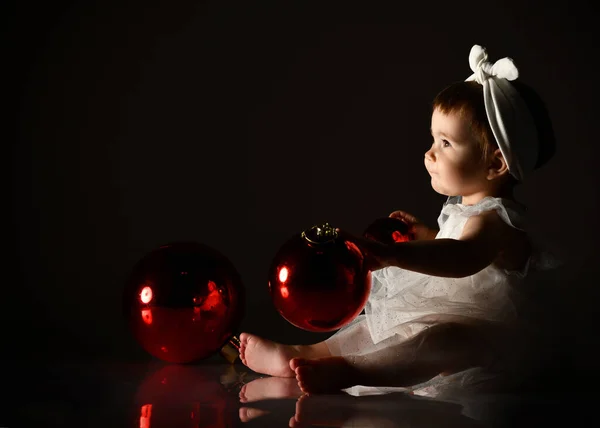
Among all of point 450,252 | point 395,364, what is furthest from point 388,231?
point 395,364

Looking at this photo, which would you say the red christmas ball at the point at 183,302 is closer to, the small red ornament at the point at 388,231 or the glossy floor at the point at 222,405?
the glossy floor at the point at 222,405

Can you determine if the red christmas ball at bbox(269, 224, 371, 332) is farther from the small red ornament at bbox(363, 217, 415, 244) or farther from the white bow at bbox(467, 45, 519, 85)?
the white bow at bbox(467, 45, 519, 85)

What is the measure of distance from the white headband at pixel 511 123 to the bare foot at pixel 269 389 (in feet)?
1.82

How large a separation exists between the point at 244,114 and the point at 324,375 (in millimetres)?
1332

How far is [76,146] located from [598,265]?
1574 millimetres

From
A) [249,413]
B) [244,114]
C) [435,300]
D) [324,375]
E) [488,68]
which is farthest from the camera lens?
[244,114]

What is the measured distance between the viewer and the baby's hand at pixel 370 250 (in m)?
1.33

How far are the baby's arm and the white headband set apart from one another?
0.40ft

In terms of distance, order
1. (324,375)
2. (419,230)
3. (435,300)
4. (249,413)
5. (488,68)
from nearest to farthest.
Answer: (249,413) → (324,375) → (435,300) → (488,68) → (419,230)

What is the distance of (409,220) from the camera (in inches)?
67.5

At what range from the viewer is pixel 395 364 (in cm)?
133

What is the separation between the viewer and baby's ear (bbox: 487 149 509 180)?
1.51 m

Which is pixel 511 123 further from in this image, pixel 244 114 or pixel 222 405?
pixel 244 114

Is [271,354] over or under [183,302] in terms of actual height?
under
